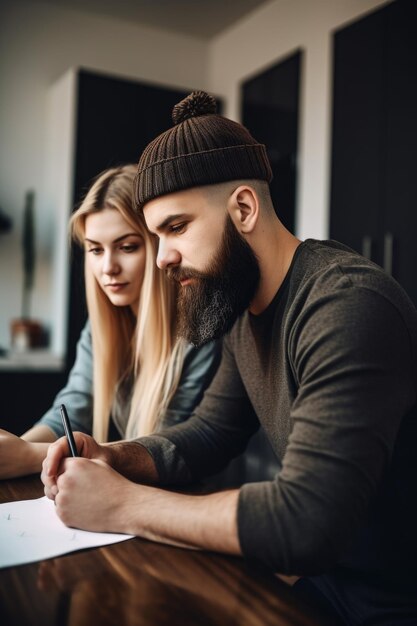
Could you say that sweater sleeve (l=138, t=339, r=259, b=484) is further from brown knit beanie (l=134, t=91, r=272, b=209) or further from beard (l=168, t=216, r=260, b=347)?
brown knit beanie (l=134, t=91, r=272, b=209)

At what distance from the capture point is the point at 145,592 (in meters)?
0.66

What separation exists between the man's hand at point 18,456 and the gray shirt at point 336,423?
225 millimetres

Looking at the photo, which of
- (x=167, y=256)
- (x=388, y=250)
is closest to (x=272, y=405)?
(x=167, y=256)

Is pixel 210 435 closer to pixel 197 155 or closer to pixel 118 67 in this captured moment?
pixel 197 155

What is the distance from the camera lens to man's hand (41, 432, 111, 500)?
936 mm

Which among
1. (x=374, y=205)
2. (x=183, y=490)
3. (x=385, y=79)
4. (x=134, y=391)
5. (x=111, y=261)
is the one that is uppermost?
(x=385, y=79)

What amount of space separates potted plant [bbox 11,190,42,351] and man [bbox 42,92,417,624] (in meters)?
2.54

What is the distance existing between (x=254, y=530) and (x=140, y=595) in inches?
6.3

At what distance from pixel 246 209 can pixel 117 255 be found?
0.50 meters

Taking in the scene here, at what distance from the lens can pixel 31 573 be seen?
27.7 inches

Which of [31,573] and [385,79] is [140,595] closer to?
[31,573]

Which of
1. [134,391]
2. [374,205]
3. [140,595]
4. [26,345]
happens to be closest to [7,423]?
[26,345]

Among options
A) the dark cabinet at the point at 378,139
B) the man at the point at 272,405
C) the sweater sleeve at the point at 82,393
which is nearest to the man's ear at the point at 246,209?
the man at the point at 272,405

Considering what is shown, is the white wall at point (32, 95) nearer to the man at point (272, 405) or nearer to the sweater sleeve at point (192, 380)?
the sweater sleeve at point (192, 380)
